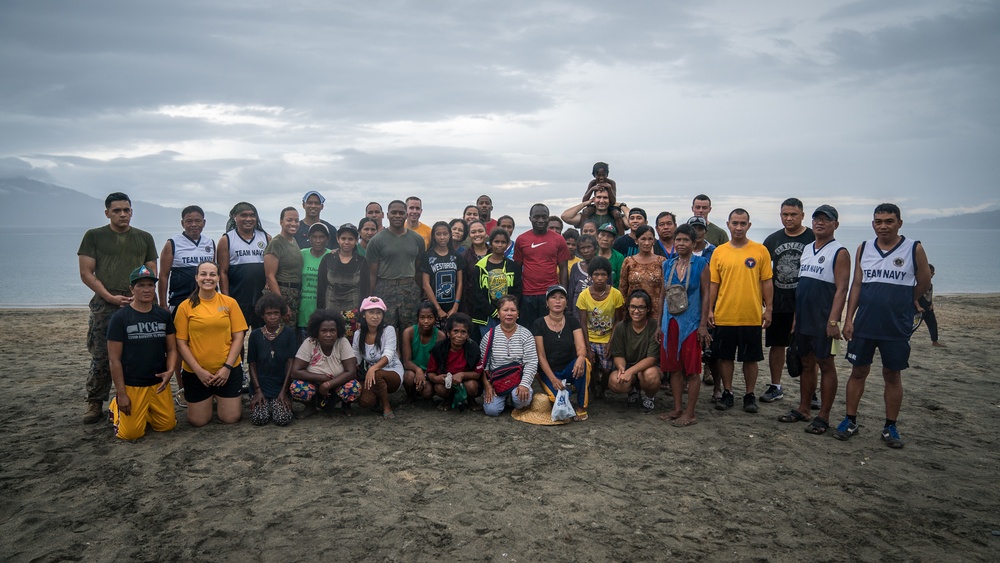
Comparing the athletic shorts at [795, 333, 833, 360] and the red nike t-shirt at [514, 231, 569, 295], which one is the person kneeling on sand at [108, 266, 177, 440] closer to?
the red nike t-shirt at [514, 231, 569, 295]

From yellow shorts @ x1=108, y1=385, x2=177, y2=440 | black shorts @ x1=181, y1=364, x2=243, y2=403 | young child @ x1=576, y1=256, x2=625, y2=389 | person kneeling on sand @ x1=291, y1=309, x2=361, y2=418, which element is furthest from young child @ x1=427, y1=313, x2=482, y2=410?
yellow shorts @ x1=108, y1=385, x2=177, y2=440

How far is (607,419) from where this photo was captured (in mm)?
5695

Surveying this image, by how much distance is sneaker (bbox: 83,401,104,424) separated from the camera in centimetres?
547

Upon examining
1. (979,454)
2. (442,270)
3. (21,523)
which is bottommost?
(21,523)

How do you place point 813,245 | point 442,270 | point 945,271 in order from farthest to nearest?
point 945,271, point 442,270, point 813,245

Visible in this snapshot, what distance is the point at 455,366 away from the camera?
5.94m

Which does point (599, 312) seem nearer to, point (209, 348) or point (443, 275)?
point (443, 275)

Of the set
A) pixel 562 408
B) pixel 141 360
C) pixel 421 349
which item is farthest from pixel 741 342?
pixel 141 360

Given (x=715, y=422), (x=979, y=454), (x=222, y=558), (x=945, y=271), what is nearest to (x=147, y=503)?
(x=222, y=558)

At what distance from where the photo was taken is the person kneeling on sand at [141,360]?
498 centimetres

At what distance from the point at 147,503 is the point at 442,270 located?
3.69 meters

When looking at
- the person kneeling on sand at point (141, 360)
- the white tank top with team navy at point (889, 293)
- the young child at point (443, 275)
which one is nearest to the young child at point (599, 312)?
the young child at point (443, 275)

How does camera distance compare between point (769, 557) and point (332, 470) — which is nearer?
point (769, 557)

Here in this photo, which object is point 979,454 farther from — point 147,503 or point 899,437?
point 147,503
